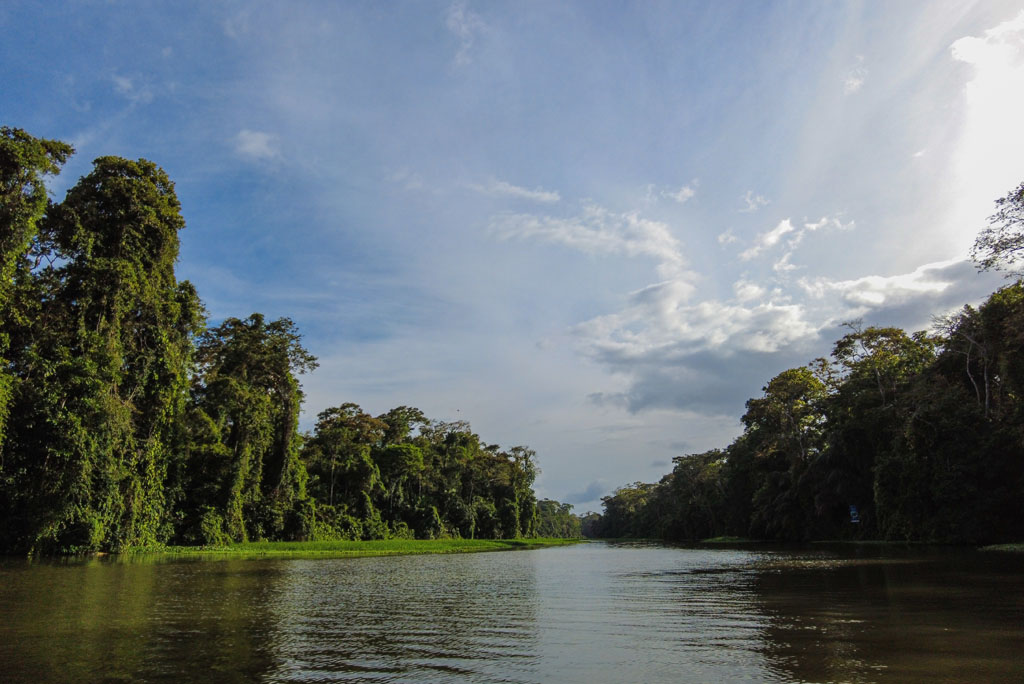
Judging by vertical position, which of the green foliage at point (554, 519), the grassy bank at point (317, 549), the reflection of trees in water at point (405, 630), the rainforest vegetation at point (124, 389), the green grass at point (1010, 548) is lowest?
the green foliage at point (554, 519)

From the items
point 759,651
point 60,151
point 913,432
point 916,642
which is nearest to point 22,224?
point 60,151

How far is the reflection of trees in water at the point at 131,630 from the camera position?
6363 millimetres

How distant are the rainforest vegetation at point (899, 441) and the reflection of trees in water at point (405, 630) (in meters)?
23.9

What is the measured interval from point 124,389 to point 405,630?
1031 inches

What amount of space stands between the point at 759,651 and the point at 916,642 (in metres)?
1.93

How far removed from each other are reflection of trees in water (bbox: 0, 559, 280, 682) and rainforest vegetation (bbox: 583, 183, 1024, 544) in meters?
28.1

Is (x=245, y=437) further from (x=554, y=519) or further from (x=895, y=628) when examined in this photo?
(x=554, y=519)

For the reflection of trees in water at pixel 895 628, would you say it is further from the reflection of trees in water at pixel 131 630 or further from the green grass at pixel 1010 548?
the green grass at pixel 1010 548

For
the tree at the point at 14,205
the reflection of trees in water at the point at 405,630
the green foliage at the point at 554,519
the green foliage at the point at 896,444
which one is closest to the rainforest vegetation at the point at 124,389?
the tree at the point at 14,205

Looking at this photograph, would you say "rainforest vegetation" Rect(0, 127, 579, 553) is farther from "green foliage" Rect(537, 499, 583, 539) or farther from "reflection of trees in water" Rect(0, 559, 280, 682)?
"green foliage" Rect(537, 499, 583, 539)

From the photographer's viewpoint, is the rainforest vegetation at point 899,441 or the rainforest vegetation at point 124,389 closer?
the rainforest vegetation at point 124,389

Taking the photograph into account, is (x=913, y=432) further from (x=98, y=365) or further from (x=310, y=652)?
(x=98, y=365)

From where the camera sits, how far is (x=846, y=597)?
39.4ft

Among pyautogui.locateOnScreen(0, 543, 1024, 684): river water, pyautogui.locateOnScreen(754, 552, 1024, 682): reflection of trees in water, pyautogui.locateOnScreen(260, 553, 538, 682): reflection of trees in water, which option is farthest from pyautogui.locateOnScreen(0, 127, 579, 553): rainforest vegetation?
pyautogui.locateOnScreen(754, 552, 1024, 682): reflection of trees in water
